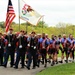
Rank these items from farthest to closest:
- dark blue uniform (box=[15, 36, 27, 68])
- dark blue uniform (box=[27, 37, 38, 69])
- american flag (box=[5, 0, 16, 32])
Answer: american flag (box=[5, 0, 16, 32]) < dark blue uniform (box=[15, 36, 27, 68]) < dark blue uniform (box=[27, 37, 38, 69])

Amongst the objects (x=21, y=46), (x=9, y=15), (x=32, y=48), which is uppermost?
(x=9, y=15)

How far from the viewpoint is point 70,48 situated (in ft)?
79.6

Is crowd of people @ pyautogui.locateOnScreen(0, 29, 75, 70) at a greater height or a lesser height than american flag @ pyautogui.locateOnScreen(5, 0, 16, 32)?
lesser

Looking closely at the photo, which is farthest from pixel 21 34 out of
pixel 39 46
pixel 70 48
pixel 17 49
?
pixel 70 48

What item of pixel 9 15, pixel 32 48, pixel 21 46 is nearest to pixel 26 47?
pixel 21 46

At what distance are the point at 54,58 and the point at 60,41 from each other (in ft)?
3.94

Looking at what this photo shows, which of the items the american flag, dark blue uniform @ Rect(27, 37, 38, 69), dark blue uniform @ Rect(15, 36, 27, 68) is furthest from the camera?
the american flag

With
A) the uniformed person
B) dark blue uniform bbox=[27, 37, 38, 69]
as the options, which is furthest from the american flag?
dark blue uniform bbox=[27, 37, 38, 69]

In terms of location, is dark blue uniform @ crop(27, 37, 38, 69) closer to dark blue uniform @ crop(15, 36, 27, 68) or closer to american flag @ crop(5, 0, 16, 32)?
dark blue uniform @ crop(15, 36, 27, 68)

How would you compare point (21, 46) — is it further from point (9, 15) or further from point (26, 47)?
point (9, 15)

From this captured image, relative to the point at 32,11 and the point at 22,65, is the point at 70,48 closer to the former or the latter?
the point at 32,11

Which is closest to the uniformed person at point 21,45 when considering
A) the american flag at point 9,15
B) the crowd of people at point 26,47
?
the crowd of people at point 26,47

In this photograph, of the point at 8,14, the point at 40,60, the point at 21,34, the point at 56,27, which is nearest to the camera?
the point at 21,34

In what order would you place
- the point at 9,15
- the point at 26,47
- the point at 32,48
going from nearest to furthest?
the point at 32,48 → the point at 26,47 → the point at 9,15
